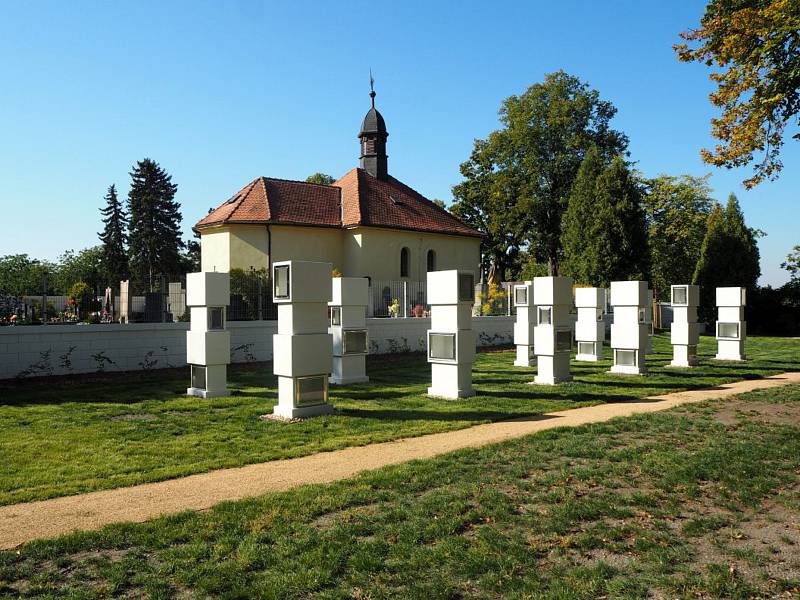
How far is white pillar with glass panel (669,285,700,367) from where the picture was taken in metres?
19.4

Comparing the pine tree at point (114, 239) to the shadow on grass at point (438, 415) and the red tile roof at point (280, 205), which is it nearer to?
the red tile roof at point (280, 205)

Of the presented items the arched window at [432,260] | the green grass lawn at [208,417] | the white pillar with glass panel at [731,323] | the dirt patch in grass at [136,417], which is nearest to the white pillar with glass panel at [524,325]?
the green grass lawn at [208,417]

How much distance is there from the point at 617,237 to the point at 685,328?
20.7m

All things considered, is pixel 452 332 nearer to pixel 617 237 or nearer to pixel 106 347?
pixel 106 347

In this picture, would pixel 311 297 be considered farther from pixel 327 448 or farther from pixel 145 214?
pixel 145 214

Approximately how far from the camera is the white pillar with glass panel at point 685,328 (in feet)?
63.7

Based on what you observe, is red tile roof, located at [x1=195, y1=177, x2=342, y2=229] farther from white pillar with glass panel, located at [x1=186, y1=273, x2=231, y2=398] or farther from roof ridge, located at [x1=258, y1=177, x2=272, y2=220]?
white pillar with glass panel, located at [x1=186, y1=273, x2=231, y2=398]

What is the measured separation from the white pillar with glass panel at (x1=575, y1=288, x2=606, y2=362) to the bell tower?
26.2 metres

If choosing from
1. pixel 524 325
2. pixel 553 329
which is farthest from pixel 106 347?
pixel 524 325

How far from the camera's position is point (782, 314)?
38344 mm

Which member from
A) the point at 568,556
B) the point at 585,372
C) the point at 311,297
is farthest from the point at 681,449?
the point at 585,372

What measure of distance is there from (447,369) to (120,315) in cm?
1080

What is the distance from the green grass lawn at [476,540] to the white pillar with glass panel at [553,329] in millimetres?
7484

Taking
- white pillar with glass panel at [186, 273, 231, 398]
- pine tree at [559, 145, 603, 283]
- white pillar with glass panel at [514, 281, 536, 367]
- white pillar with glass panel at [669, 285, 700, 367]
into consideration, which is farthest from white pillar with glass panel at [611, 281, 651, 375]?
pine tree at [559, 145, 603, 283]
